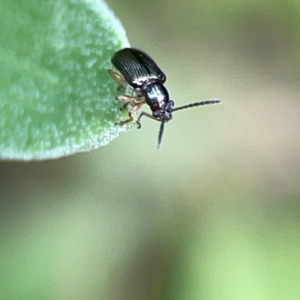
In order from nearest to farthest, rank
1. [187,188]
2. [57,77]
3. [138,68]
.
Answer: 1. [57,77]
2. [138,68]
3. [187,188]

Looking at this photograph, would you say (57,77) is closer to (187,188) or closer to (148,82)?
(148,82)

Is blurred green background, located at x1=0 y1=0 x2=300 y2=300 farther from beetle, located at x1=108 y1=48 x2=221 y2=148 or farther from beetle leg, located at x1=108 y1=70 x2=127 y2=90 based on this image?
beetle leg, located at x1=108 y1=70 x2=127 y2=90

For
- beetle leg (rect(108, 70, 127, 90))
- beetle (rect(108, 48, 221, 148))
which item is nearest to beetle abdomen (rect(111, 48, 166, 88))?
beetle (rect(108, 48, 221, 148))

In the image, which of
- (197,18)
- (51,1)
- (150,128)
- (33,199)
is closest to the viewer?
(51,1)

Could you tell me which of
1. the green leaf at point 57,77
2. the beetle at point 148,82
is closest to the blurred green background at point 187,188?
the beetle at point 148,82

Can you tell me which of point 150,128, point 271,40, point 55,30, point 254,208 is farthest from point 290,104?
point 55,30

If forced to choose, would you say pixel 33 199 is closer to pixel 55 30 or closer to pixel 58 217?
pixel 58 217

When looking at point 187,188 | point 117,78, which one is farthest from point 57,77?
point 187,188
